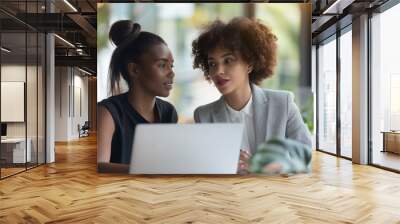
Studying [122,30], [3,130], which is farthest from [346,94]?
[3,130]

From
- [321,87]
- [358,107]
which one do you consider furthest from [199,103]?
[321,87]

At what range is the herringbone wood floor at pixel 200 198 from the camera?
4.10 metres

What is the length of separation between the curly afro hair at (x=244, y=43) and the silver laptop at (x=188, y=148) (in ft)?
2.96

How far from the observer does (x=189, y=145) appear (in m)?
6.56

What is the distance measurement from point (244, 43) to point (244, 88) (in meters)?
0.73

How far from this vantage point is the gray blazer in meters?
6.57

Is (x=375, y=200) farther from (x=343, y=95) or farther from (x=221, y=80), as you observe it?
(x=343, y=95)

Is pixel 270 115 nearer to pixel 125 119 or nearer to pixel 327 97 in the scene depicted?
pixel 125 119

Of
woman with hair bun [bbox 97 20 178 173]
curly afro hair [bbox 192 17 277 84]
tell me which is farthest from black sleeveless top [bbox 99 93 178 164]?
curly afro hair [bbox 192 17 277 84]

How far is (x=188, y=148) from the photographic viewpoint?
6574mm

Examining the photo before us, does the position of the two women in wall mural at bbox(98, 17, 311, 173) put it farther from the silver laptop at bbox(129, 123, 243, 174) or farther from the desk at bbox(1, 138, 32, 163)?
the desk at bbox(1, 138, 32, 163)

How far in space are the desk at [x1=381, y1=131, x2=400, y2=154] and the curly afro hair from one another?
2648mm

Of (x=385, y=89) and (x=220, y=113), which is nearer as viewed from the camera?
(x=220, y=113)

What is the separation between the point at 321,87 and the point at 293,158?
5.03 metres
